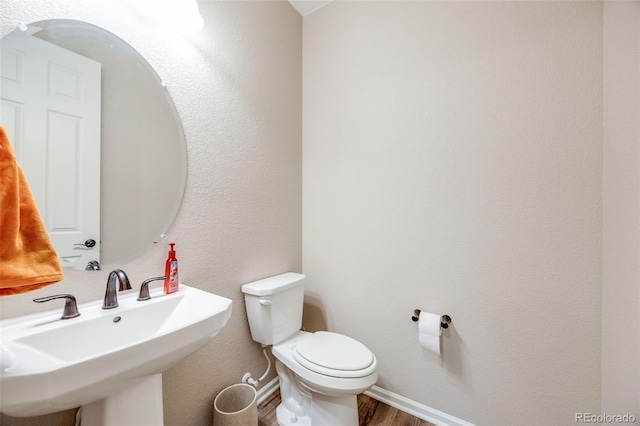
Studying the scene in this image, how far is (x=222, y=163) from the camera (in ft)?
4.13

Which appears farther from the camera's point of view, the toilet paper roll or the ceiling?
the ceiling

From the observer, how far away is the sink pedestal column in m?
0.65

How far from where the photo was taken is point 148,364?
61cm

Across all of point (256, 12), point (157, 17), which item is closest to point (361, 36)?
point (256, 12)

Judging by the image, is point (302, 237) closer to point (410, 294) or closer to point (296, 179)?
point (296, 179)

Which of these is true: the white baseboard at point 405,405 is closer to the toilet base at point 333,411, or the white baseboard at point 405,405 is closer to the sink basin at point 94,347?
the toilet base at point 333,411

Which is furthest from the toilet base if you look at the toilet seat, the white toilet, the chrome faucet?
the chrome faucet

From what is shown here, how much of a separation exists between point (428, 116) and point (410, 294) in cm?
102

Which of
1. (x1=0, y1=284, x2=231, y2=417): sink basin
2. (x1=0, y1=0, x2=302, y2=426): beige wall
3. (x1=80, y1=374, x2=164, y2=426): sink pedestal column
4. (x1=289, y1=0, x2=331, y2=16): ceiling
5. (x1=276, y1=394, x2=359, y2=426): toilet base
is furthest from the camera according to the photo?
(x1=289, y1=0, x2=331, y2=16): ceiling

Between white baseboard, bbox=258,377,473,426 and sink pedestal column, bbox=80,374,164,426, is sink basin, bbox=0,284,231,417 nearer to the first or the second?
sink pedestal column, bbox=80,374,164,426

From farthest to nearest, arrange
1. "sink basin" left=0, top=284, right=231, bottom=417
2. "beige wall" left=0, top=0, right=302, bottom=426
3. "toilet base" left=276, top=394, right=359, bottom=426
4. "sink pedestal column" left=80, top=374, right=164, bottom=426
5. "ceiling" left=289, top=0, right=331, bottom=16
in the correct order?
1. "ceiling" left=289, top=0, right=331, bottom=16
2. "toilet base" left=276, top=394, right=359, bottom=426
3. "beige wall" left=0, top=0, right=302, bottom=426
4. "sink pedestal column" left=80, top=374, right=164, bottom=426
5. "sink basin" left=0, top=284, right=231, bottom=417

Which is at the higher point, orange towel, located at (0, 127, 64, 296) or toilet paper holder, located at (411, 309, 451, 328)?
orange towel, located at (0, 127, 64, 296)

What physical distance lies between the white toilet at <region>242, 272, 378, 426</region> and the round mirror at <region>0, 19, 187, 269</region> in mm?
610

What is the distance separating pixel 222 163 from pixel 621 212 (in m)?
1.71
